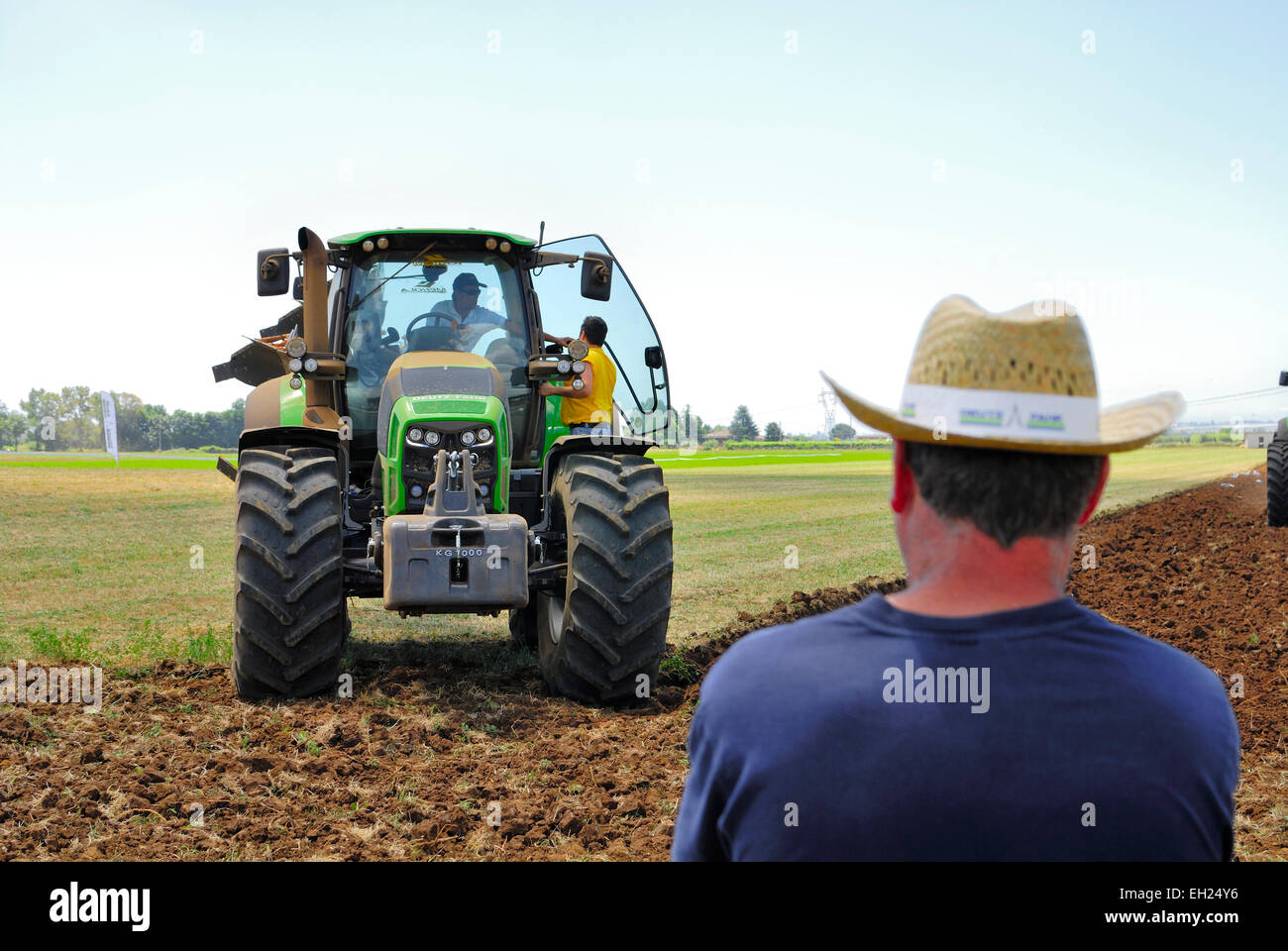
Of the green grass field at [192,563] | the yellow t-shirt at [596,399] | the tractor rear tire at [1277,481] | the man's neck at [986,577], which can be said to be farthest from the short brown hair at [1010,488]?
the tractor rear tire at [1277,481]

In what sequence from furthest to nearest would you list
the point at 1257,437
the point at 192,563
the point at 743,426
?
the point at 743,426 < the point at 1257,437 < the point at 192,563

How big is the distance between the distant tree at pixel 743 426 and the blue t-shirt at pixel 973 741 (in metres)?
142

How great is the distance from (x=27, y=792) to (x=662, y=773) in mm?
2849

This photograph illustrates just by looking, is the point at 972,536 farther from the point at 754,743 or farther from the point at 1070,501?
the point at 754,743

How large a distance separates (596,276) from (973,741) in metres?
6.10

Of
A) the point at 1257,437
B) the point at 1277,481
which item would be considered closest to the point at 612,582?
the point at 1277,481

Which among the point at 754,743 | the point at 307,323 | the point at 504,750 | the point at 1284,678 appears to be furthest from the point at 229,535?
the point at 754,743

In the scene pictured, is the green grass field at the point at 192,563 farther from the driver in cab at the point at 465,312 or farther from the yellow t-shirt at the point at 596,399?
the driver in cab at the point at 465,312

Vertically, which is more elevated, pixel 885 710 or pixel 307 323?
pixel 307 323

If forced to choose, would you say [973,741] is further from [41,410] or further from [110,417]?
[41,410]

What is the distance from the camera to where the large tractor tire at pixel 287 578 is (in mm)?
6324

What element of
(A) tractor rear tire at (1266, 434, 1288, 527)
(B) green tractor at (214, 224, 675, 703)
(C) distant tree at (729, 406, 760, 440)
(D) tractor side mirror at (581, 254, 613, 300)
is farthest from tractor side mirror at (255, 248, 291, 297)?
(C) distant tree at (729, 406, 760, 440)

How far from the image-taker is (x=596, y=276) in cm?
732

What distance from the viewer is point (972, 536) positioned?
5.22 ft
